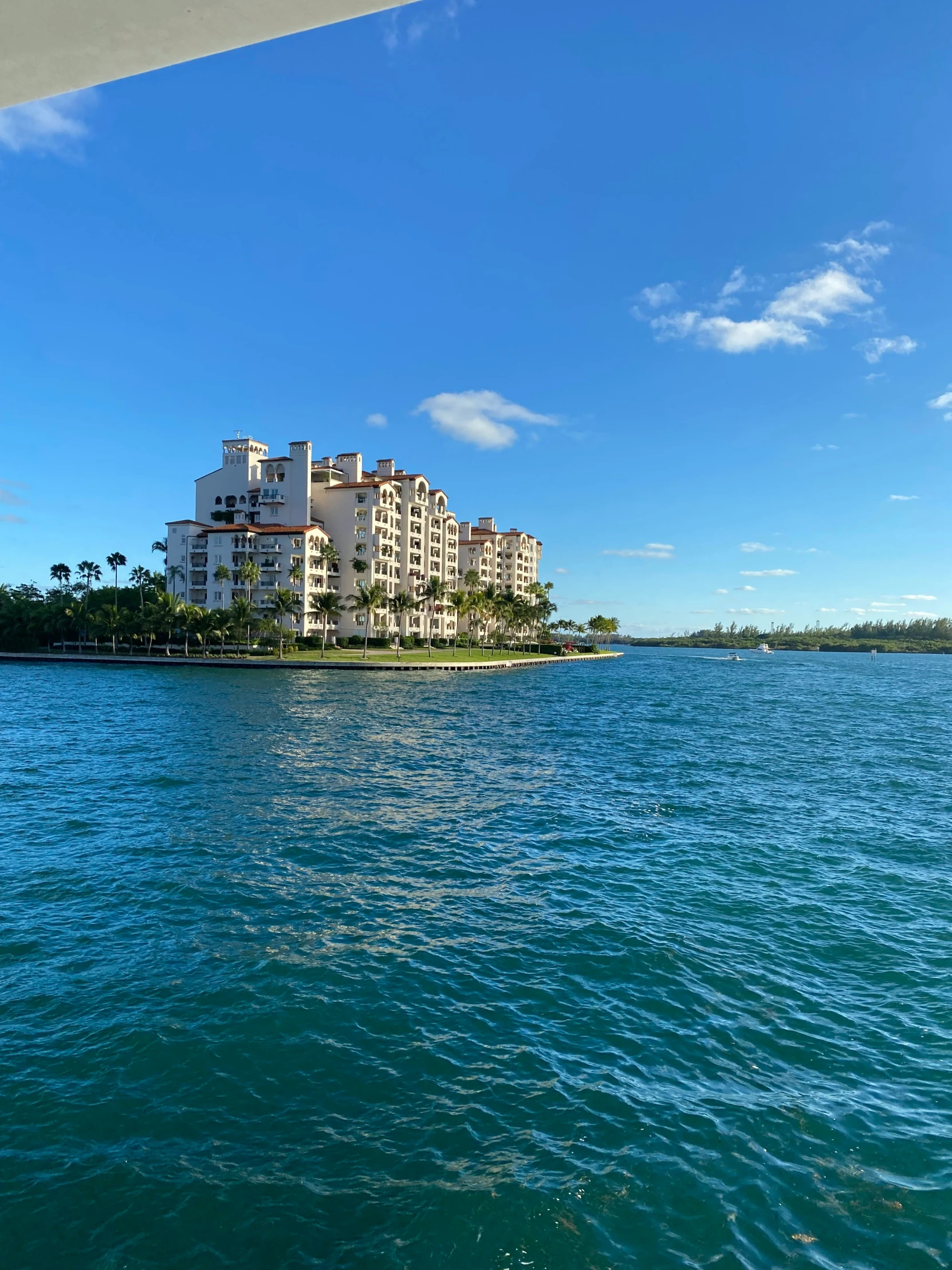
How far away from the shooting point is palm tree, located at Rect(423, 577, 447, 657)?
136 m

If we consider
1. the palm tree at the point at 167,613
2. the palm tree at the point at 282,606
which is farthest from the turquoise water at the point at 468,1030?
the palm tree at the point at 167,613

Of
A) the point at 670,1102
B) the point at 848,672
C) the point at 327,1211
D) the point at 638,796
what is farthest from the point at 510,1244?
the point at 848,672

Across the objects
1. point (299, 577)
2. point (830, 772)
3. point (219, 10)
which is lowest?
point (830, 772)

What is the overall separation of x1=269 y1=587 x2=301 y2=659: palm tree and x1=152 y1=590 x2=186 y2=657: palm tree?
1398 centimetres

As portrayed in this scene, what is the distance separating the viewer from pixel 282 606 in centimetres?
11119

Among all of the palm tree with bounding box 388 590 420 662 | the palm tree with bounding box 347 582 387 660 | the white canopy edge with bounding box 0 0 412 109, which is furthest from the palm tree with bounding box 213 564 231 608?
the white canopy edge with bounding box 0 0 412 109

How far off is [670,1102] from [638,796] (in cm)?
1881

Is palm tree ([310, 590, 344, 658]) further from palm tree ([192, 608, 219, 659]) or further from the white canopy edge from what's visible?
the white canopy edge

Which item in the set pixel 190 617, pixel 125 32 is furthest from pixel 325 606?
pixel 125 32

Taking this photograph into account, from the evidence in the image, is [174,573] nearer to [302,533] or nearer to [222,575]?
[222,575]

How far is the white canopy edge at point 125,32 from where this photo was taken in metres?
3.26

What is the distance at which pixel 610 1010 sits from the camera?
37.3 feet

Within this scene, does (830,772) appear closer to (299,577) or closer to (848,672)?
(299,577)

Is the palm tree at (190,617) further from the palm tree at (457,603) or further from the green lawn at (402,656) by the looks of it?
the palm tree at (457,603)
